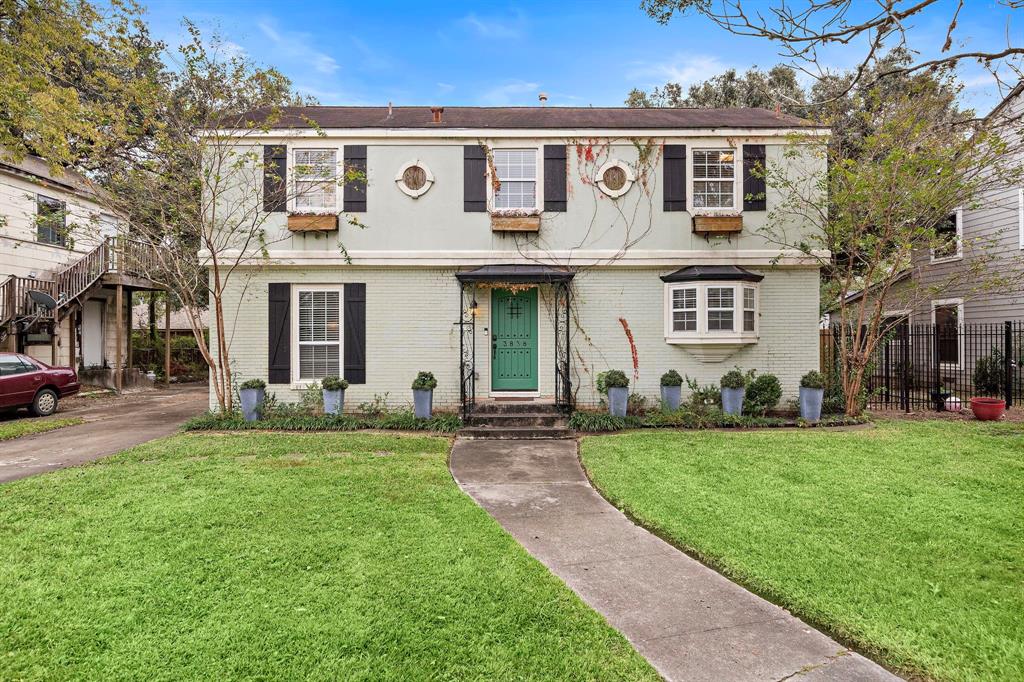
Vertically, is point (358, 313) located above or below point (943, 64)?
below

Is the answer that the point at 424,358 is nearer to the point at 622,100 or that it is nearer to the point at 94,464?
the point at 94,464

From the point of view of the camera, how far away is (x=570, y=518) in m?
4.42

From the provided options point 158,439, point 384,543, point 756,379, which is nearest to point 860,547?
point 384,543

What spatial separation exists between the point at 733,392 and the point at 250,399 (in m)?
8.75

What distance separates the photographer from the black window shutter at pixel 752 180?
9.23 meters

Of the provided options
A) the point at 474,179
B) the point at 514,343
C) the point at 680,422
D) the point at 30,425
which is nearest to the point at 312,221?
the point at 474,179

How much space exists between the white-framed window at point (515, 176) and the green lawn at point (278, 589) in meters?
6.10

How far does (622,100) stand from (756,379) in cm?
1851

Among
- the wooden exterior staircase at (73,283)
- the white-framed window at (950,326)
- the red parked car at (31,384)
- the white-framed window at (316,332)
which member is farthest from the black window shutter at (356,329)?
the white-framed window at (950,326)

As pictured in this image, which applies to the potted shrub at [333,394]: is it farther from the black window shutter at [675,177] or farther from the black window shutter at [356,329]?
the black window shutter at [675,177]

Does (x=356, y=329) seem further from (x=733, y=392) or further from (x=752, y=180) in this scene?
(x=752, y=180)

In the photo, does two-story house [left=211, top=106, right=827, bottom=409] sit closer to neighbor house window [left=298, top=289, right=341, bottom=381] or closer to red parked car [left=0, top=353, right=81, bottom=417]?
neighbor house window [left=298, top=289, right=341, bottom=381]

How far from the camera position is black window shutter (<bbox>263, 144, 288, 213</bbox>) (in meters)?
9.12

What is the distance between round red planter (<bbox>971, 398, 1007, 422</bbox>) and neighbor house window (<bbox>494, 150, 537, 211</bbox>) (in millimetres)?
8908
